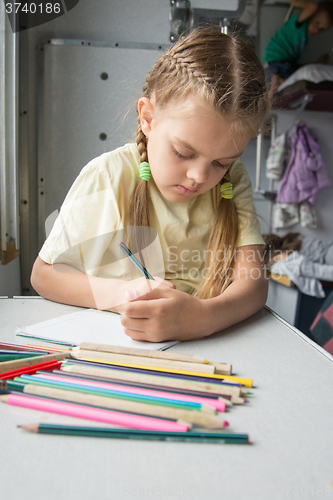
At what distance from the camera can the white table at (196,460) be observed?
23 cm

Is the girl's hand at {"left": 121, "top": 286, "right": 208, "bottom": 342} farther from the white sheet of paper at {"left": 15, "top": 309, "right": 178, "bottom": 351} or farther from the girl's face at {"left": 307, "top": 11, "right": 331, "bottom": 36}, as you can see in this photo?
the girl's face at {"left": 307, "top": 11, "right": 331, "bottom": 36}

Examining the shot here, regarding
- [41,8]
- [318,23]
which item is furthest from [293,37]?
[41,8]

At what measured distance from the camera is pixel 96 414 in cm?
30

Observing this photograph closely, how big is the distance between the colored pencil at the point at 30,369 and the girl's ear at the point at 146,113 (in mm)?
438

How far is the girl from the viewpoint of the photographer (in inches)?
21.5

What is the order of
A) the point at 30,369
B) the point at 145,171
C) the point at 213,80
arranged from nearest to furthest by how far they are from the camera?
the point at 30,369, the point at 213,80, the point at 145,171

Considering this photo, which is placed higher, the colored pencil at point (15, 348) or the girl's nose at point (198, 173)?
the girl's nose at point (198, 173)

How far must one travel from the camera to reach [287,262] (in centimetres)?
190

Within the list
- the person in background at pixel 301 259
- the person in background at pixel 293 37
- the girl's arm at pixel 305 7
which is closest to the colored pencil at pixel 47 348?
the person in background at pixel 301 259

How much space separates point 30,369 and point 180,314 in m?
0.20

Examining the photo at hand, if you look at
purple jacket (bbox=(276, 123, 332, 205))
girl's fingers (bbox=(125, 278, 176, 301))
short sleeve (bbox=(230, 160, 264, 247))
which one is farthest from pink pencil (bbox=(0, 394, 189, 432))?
purple jacket (bbox=(276, 123, 332, 205))

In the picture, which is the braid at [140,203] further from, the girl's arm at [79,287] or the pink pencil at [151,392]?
the pink pencil at [151,392]

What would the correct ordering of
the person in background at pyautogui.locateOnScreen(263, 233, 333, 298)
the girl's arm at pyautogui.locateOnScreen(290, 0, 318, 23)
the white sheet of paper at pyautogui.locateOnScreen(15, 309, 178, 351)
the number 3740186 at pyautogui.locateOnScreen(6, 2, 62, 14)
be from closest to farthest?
the white sheet of paper at pyautogui.locateOnScreen(15, 309, 178, 351) < the number 3740186 at pyautogui.locateOnScreen(6, 2, 62, 14) < the person in background at pyautogui.locateOnScreen(263, 233, 333, 298) < the girl's arm at pyautogui.locateOnScreen(290, 0, 318, 23)

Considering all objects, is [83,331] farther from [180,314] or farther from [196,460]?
[196,460]
